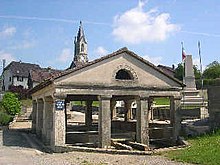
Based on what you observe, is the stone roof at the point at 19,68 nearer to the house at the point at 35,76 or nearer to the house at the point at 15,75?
the house at the point at 15,75

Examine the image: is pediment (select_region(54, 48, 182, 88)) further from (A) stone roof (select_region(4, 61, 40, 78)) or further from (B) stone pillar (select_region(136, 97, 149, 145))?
(A) stone roof (select_region(4, 61, 40, 78))

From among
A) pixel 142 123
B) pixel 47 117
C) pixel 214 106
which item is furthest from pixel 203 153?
pixel 47 117

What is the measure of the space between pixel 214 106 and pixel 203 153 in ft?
23.4

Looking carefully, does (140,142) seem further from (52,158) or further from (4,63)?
(4,63)

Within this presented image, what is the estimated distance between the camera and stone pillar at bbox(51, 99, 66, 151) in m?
18.0

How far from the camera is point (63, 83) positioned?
18.3 metres

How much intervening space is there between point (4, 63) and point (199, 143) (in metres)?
70.8

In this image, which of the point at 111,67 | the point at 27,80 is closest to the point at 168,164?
the point at 111,67

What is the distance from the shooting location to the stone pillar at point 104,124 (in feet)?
62.1

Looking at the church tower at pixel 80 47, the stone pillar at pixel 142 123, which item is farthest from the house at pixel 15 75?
the stone pillar at pixel 142 123

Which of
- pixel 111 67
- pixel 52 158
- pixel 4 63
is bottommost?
pixel 52 158

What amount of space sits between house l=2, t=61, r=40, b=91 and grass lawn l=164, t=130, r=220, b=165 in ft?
212

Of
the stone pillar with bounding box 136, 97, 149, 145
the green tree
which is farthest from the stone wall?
the green tree

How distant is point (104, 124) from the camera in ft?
62.8
